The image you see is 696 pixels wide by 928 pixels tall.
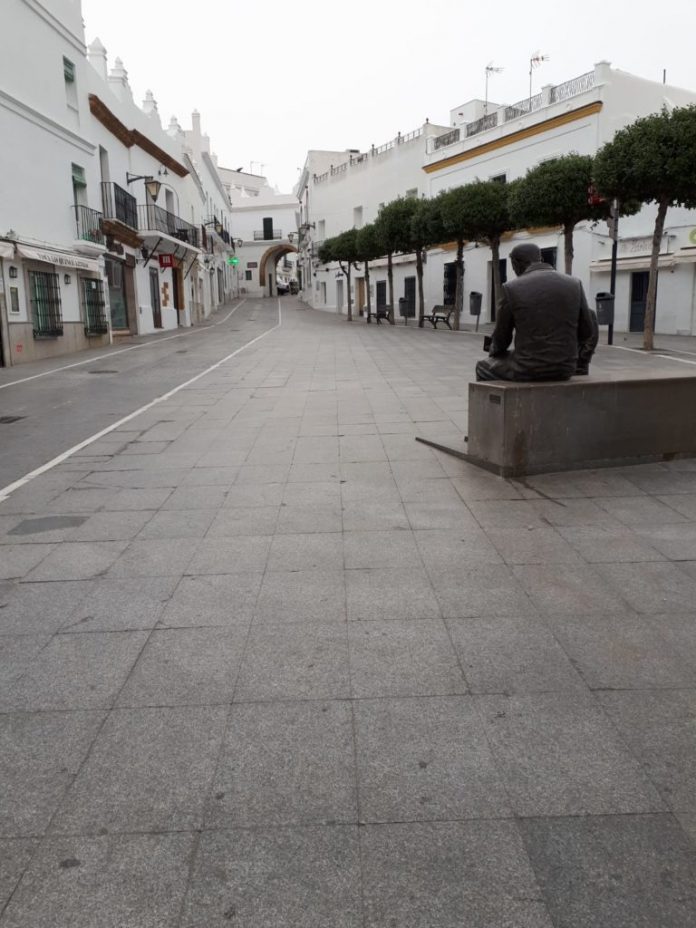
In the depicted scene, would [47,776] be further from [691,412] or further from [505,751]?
[691,412]

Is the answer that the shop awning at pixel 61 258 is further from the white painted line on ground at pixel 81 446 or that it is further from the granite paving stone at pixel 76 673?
the granite paving stone at pixel 76 673

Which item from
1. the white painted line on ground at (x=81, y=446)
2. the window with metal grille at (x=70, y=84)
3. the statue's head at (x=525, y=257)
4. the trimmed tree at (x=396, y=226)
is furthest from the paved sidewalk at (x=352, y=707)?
the trimmed tree at (x=396, y=226)

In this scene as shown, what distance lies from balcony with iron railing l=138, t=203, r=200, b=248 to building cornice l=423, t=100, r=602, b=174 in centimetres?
1153

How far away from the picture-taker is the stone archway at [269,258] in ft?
251

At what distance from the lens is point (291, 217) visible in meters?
76.8

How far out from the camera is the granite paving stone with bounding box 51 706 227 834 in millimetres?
2111

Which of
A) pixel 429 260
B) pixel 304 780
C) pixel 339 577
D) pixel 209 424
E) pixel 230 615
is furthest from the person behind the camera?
pixel 429 260

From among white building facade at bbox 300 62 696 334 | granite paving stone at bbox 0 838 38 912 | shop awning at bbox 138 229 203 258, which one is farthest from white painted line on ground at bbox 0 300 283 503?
shop awning at bbox 138 229 203 258

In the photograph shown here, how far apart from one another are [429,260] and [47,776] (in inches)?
1426

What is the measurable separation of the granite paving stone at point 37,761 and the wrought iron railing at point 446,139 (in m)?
34.1

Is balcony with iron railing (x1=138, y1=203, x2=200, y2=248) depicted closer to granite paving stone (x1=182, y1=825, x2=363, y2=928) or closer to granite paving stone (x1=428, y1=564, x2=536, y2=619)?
granite paving stone (x1=428, y1=564, x2=536, y2=619)

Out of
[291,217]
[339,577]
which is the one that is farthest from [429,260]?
[291,217]

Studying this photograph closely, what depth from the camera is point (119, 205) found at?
25703mm

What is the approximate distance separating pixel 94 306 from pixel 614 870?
2376 centimetres
